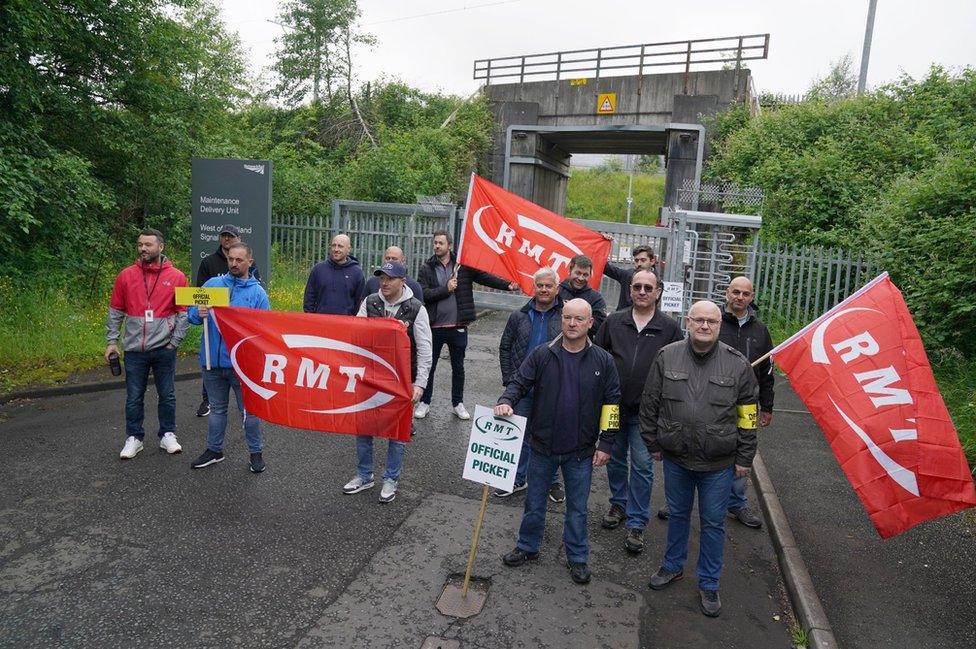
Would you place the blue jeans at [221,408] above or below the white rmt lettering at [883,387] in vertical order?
below

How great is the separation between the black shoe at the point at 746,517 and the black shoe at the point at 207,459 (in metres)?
4.81

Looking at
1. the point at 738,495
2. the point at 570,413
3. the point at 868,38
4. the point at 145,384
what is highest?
the point at 868,38

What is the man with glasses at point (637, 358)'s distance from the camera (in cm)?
553

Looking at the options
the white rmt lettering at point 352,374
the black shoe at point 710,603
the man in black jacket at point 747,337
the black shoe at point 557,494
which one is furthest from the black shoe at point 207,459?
the man in black jacket at point 747,337

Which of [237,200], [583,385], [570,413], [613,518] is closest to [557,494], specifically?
[613,518]

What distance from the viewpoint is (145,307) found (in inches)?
262

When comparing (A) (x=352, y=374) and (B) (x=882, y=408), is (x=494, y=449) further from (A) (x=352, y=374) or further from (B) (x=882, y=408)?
(B) (x=882, y=408)

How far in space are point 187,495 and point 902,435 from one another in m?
5.54

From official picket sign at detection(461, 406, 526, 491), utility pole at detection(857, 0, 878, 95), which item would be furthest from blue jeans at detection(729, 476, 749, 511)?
utility pole at detection(857, 0, 878, 95)

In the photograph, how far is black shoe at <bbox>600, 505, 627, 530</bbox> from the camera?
229 inches

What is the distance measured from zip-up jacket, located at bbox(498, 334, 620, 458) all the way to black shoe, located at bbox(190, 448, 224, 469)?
328 cm

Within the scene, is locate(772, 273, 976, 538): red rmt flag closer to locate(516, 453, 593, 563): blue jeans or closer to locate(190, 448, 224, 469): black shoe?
locate(516, 453, 593, 563): blue jeans

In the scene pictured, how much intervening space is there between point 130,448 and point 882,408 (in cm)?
652

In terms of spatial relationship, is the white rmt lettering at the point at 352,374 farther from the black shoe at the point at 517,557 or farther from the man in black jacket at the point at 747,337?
the man in black jacket at the point at 747,337
